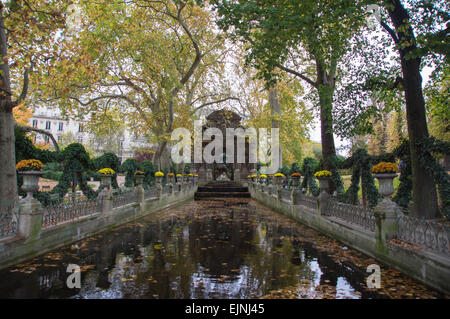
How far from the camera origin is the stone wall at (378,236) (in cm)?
480

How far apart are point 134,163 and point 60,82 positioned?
7507 mm

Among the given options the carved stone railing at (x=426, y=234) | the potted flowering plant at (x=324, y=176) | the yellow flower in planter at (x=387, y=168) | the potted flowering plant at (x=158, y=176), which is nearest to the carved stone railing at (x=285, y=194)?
the potted flowering plant at (x=324, y=176)

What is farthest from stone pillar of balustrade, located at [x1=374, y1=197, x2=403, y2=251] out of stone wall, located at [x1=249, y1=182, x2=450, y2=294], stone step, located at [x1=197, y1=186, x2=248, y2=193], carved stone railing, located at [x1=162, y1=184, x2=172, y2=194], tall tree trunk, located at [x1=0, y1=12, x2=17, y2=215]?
stone step, located at [x1=197, y1=186, x2=248, y2=193]

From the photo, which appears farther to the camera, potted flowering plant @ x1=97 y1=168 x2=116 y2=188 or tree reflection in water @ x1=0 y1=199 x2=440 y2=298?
potted flowering plant @ x1=97 y1=168 x2=116 y2=188

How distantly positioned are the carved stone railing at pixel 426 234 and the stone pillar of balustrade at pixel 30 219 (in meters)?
8.26

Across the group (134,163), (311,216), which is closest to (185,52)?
(134,163)

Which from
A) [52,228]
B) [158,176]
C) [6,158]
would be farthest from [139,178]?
[52,228]

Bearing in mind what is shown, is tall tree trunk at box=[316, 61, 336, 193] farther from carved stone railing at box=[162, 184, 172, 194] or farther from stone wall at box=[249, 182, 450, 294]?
carved stone railing at box=[162, 184, 172, 194]

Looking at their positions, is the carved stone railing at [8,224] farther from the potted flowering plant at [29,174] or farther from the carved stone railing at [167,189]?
the carved stone railing at [167,189]

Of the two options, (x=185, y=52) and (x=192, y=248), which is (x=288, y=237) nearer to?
(x=192, y=248)

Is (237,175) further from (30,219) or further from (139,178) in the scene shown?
(30,219)

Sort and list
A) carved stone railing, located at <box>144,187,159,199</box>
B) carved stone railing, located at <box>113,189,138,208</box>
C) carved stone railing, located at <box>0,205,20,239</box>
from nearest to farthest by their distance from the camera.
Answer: carved stone railing, located at <box>0,205,20,239</box>, carved stone railing, located at <box>113,189,138,208</box>, carved stone railing, located at <box>144,187,159,199</box>

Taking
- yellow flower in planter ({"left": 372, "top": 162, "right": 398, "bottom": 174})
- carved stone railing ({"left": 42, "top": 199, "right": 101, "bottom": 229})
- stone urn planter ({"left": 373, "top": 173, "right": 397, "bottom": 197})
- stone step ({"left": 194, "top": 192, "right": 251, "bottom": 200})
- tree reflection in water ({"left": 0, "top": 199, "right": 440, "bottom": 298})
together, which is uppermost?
yellow flower in planter ({"left": 372, "top": 162, "right": 398, "bottom": 174})

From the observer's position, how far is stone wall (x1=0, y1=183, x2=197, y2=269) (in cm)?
603
